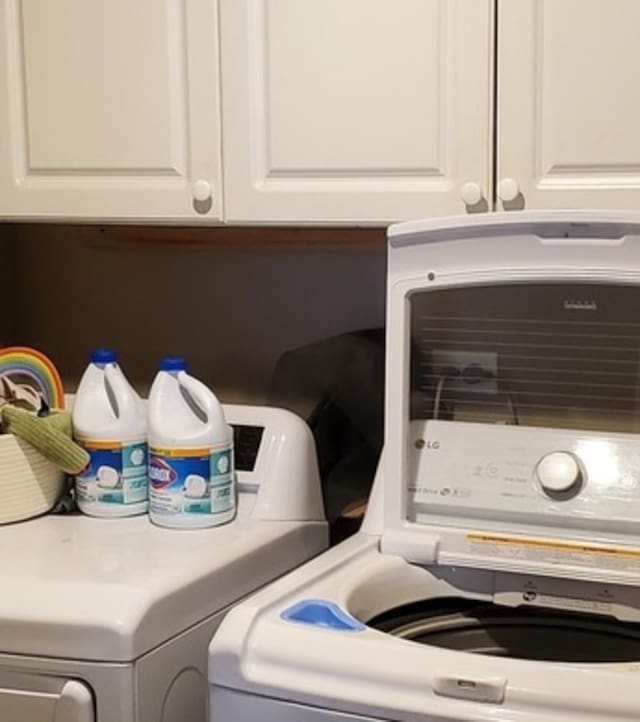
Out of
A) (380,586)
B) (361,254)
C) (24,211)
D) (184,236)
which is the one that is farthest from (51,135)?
(380,586)

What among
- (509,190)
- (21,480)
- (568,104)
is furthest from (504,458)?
(21,480)

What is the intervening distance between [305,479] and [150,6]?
30.3 inches

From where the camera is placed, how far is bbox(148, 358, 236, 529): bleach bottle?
67.7 inches

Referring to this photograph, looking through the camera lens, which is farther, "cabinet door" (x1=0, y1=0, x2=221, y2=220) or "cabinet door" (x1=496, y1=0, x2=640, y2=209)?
"cabinet door" (x1=0, y1=0, x2=221, y2=220)

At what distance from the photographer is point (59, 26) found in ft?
6.15

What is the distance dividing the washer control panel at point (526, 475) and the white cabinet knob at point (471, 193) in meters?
0.31

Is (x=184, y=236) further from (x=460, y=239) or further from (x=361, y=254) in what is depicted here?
(x=460, y=239)

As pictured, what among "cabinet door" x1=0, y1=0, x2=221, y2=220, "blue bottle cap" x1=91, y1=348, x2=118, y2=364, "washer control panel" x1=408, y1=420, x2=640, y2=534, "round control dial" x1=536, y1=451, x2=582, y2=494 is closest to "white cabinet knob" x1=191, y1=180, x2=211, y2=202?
"cabinet door" x1=0, y1=0, x2=221, y2=220

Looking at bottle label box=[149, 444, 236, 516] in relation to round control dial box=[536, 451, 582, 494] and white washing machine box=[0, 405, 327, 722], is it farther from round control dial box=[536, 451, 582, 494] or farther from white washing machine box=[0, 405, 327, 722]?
round control dial box=[536, 451, 582, 494]

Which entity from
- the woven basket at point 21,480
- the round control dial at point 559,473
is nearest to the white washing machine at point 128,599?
the woven basket at point 21,480

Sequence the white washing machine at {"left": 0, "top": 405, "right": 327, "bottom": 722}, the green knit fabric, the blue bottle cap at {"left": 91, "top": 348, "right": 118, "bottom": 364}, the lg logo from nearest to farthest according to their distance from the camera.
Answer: the white washing machine at {"left": 0, "top": 405, "right": 327, "bottom": 722} → the lg logo → the green knit fabric → the blue bottle cap at {"left": 91, "top": 348, "right": 118, "bottom": 364}

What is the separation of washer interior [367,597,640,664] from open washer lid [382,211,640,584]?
0.29 ft

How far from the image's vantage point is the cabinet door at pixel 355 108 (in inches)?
65.4

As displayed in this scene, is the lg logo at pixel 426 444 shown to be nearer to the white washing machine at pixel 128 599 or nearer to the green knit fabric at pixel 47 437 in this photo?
the white washing machine at pixel 128 599
